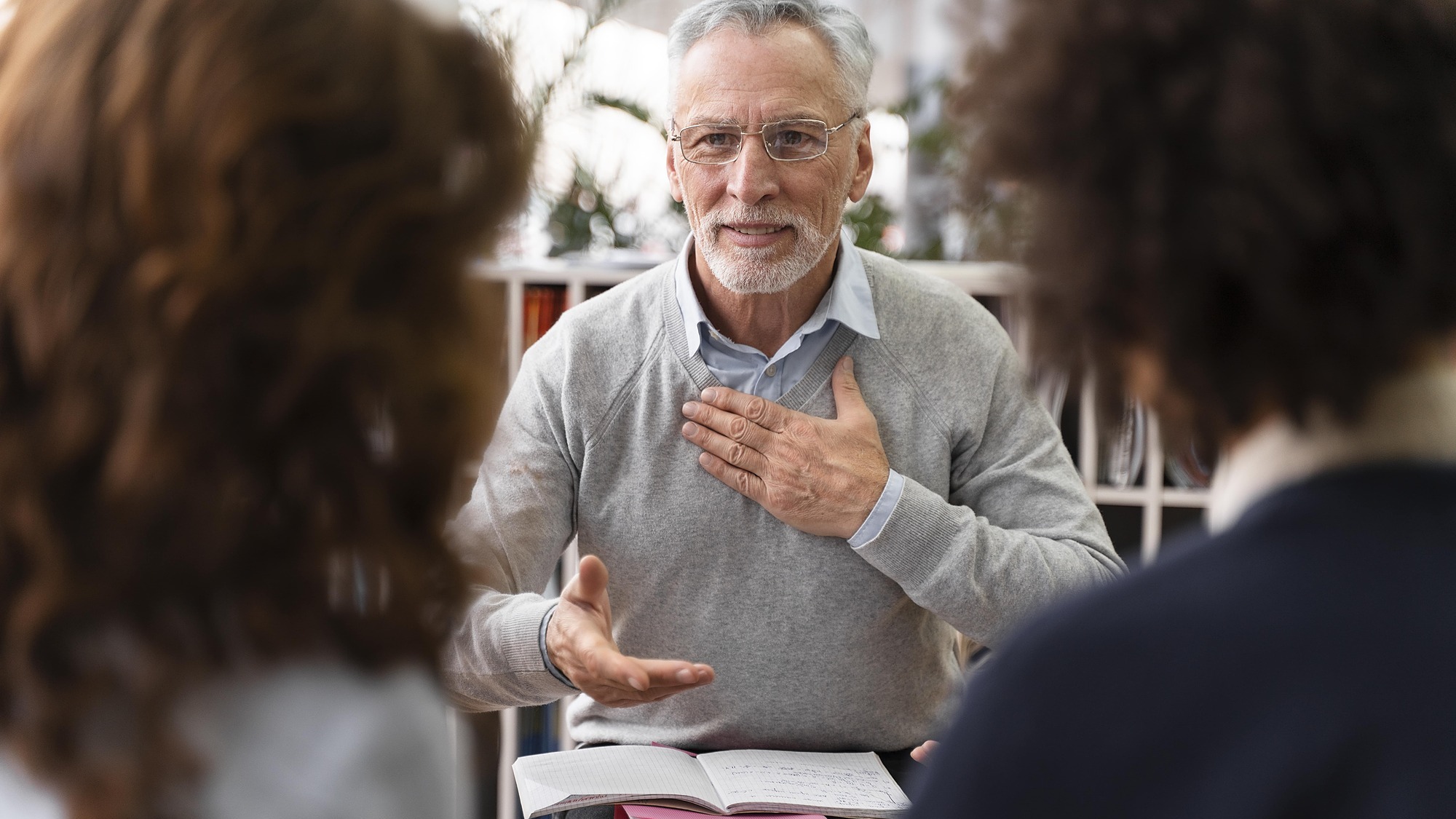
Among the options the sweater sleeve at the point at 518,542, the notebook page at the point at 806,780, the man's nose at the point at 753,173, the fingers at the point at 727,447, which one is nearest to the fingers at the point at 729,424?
the fingers at the point at 727,447

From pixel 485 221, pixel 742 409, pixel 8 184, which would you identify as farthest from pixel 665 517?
pixel 8 184

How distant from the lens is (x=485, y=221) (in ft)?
2.44

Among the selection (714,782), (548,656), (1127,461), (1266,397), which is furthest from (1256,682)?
(1127,461)

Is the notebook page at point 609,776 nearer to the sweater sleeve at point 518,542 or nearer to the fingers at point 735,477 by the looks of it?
the sweater sleeve at point 518,542

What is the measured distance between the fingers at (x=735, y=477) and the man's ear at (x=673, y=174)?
45 centimetres

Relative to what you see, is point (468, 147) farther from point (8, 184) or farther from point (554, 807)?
point (554, 807)

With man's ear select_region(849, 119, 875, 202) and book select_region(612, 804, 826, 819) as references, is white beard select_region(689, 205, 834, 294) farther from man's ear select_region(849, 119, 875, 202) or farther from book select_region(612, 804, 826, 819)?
book select_region(612, 804, 826, 819)

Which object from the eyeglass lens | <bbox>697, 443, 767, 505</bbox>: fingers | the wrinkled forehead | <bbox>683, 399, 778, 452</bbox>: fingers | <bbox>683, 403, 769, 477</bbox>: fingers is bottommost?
<bbox>697, 443, 767, 505</bbox>: fingers

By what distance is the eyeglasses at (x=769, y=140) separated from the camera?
70.3 inches

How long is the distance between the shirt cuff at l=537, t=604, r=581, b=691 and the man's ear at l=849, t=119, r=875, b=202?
0.85m

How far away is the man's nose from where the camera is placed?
177 centimetres

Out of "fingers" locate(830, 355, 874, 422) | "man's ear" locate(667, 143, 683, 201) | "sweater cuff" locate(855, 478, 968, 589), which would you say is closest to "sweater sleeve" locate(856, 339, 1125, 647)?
"sweater cuff" locate(855, 478, 968, 589)

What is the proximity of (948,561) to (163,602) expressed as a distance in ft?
3.66

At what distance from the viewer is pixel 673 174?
6.28 feet
